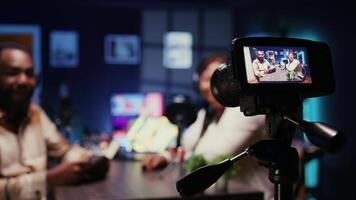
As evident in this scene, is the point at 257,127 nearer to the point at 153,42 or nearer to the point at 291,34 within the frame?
the point at 291,34

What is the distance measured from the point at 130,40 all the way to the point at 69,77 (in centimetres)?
76

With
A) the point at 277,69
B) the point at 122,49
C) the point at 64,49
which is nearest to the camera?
the point at 277,69

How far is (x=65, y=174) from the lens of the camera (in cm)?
211

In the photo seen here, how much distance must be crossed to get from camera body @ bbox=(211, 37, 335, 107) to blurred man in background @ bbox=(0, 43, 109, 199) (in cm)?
129

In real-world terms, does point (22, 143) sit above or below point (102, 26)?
below

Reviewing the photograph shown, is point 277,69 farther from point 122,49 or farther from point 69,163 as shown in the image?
point 122,49

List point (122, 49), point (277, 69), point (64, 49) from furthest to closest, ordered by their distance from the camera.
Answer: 1. point (122, 49)
2. point (64, 49)
3. point (277, 69)

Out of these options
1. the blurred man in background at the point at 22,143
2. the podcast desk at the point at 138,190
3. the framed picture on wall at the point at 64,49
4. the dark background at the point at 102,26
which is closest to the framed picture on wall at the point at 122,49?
the dark background at the point at 102,26

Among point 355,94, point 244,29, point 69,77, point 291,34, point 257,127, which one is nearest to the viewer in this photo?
point 257,127

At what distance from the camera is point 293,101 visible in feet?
3.01

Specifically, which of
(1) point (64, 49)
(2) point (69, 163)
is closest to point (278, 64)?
(2) point (69, 163)

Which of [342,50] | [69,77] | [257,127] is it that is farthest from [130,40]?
[257,127]

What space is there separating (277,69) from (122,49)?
4.64 metres

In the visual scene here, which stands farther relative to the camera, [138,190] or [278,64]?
[138,190]
